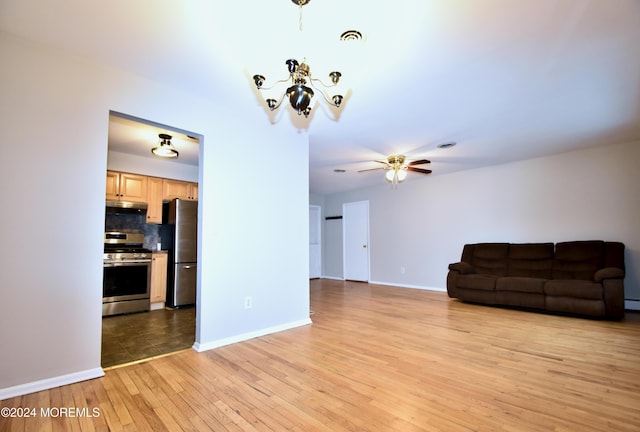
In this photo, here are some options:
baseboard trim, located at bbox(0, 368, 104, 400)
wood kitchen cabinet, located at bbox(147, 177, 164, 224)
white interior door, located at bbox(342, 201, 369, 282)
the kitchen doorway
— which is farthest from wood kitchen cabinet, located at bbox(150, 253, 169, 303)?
white interior door, located at bbox(342, 201, 369, 282)

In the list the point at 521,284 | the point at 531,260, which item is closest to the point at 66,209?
the point at 521,284

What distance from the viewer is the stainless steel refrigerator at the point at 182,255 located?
4512 millimetres

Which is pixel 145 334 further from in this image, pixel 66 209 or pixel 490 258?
pixel 490 258

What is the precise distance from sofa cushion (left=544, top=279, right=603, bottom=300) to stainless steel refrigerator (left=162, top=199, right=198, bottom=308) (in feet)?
16.0

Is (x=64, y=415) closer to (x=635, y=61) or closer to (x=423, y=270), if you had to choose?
(x=635, y=61)

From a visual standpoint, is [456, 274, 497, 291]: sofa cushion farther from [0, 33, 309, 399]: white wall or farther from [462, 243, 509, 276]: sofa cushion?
[0, 33, 309, 399]: white wall

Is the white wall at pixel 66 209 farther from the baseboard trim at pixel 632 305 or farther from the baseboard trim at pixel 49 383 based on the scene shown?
the baseboard trim at pixel 632 305

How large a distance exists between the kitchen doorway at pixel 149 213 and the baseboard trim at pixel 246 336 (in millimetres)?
230

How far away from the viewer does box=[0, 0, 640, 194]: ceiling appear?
1766 mm

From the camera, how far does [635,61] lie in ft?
7.52

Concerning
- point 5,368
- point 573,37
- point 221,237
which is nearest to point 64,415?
point 5,368

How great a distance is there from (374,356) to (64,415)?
6.97ft

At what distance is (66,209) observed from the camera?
7.11 ft

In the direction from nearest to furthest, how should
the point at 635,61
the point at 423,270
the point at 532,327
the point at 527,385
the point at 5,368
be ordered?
the point at 5,368 → the point at 527,385 → the point at 635,61 → the point at 532,327 → the point at 423,270
